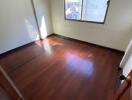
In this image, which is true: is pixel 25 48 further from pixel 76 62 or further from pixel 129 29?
pixel 129 29

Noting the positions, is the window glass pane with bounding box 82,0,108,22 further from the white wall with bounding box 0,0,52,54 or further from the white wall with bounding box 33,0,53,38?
the white wall with bounding box 0,0,52,54

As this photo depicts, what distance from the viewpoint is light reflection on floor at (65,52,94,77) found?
191 cm

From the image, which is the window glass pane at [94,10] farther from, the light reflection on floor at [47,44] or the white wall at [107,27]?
the light reflection on floor at [47,44]

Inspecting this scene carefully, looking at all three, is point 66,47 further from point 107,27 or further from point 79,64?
point 107,27

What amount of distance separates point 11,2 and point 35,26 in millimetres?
896

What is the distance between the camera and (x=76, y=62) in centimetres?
217

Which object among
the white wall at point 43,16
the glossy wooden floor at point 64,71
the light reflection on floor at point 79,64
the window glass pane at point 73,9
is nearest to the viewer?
the glossy wooden floor at point 64,71

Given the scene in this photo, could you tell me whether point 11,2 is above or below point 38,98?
above

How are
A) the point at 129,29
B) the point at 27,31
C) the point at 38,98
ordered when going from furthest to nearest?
1. the point at 27,31
2. the point at 129,29
3. the point at 38,98

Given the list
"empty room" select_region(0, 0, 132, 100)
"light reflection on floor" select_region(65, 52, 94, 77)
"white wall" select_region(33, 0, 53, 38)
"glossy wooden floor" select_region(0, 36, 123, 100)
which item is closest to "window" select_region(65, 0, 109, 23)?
"empty room" select_region(0, 0, 132, 100)

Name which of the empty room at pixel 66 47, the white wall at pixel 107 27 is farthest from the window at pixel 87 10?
the white wall at pixel 107 27

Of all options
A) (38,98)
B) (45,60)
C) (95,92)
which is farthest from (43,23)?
(95,92)

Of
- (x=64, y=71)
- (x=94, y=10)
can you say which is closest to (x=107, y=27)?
(x=94, y=10)

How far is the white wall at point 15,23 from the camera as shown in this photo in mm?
2217
